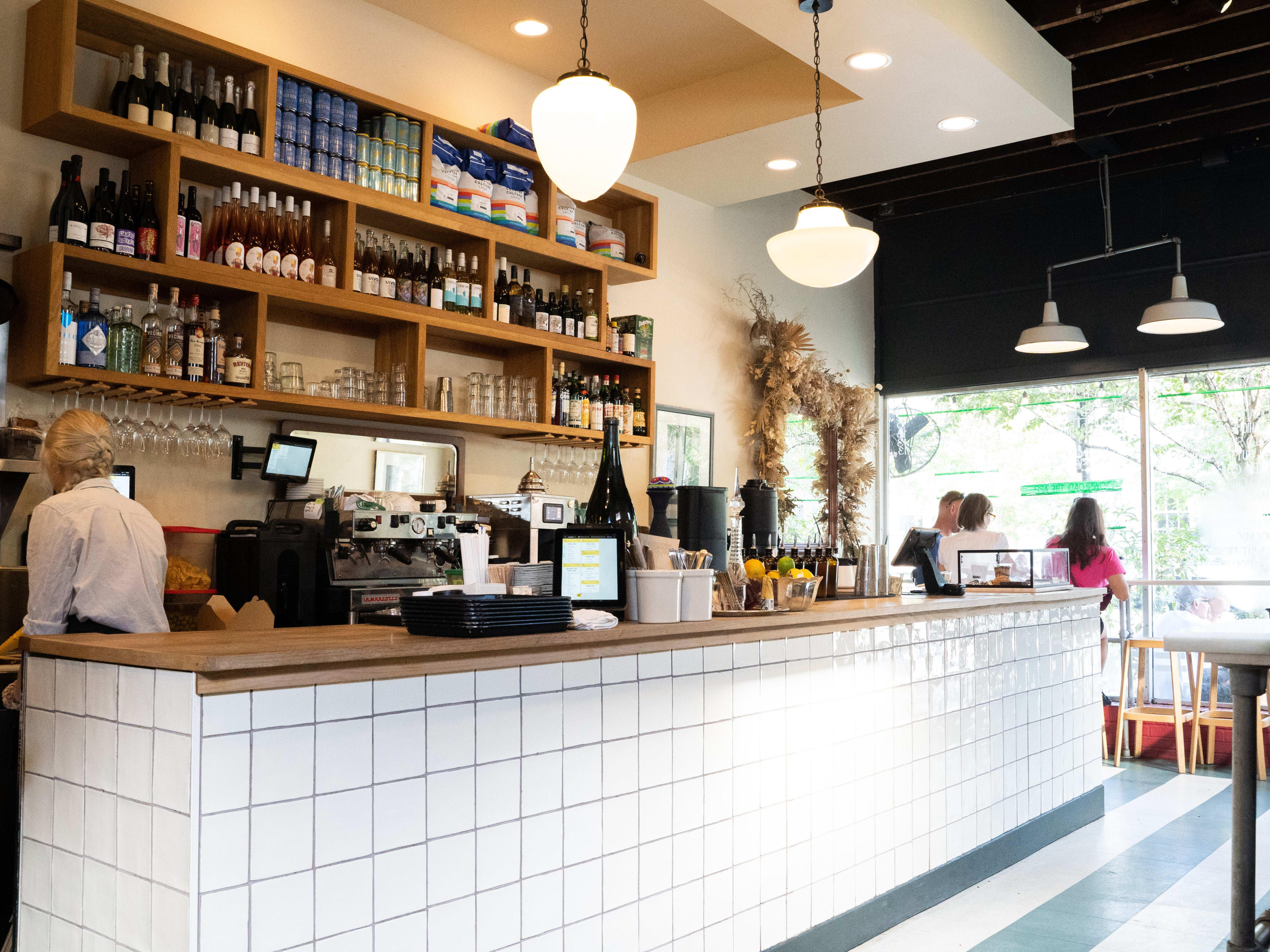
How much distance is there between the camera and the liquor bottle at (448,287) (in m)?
4.71

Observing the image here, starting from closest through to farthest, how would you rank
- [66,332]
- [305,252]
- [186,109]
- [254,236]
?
1. [66,332]
2. [186,109]
3. [254,236]
4. [305,252]

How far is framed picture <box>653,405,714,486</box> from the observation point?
249 inches

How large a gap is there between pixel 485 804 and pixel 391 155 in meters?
3.17

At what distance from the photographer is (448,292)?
4738 mm

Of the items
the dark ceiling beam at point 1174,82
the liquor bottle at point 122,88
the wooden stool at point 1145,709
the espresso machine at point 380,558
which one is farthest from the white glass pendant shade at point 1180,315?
the liquor bottle at point 122,88

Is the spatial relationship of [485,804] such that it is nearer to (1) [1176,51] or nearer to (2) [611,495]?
(2) [611,495]

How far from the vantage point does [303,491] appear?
14.5ft

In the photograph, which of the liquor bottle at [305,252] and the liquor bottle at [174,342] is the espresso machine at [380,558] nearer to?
the liquor bottle at [174,342]

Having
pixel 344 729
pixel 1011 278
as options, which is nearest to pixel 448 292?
pixel 344 729

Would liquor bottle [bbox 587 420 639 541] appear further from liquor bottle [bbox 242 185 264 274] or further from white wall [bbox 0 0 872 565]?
white wall [bbox 0 0 872 565]

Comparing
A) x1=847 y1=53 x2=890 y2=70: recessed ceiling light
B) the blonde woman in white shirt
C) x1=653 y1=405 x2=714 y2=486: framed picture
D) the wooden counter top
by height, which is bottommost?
the wooden counter top

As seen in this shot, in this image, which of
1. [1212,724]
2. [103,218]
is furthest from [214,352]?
[1212,724]

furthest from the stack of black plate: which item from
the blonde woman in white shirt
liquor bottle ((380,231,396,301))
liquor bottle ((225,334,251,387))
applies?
the blonde woman in white shirt

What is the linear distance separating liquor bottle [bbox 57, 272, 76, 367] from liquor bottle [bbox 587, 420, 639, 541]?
1843 millimetres
